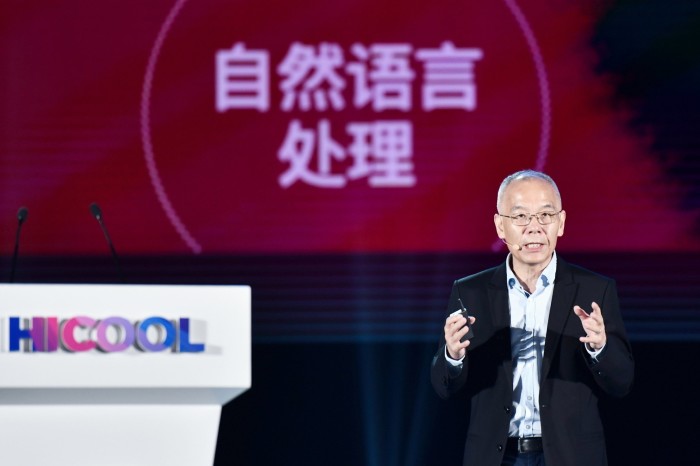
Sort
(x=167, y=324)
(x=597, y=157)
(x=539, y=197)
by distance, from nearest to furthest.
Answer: (x=539, y=197) < (x=167, y=324) < (x=597, y=157)

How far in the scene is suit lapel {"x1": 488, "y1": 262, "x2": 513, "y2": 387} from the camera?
2.73 metres

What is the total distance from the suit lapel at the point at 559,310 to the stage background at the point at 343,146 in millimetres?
1703

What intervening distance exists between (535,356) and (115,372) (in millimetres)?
1083

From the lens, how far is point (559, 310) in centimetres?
274

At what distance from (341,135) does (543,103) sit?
33.2 inches

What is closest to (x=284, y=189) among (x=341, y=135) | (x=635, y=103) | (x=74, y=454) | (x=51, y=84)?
(x=341, y=135)

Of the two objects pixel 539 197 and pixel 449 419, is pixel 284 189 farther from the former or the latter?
pixel 539 197

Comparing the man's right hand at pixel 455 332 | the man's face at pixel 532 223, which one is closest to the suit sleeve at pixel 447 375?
the man's right hand at pixel 455 332

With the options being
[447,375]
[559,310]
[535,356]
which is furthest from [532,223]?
[447,375]

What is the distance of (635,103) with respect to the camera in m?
4.52

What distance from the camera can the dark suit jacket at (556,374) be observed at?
2.66 metres

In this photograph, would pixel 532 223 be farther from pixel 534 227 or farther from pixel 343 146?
pixel 343 146

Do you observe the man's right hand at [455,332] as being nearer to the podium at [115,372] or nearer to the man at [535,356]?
the man at [535,356]

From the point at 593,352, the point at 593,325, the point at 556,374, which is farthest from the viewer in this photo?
the point at 556,374
